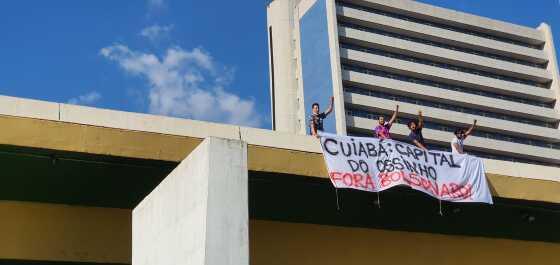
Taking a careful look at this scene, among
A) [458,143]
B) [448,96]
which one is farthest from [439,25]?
[458,143]

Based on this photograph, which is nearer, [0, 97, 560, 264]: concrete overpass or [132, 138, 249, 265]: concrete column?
[132, 138, 249, 265]: concrete column

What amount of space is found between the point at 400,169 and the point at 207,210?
4403mm

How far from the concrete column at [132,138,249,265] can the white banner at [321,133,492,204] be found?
9.72 ft

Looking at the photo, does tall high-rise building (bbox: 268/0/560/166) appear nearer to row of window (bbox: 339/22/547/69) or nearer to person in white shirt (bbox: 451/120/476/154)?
row of window (bbox: 339/22/547/69)

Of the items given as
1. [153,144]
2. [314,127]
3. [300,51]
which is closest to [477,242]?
[314,127]

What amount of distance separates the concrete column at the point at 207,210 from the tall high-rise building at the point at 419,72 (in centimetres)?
7155

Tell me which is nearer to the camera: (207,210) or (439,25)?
(207,210)

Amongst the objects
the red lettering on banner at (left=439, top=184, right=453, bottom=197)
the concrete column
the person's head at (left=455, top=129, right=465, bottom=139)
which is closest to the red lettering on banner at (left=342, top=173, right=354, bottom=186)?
the red lettering on banner at (left=439, top=184, right=453, bottom=197)

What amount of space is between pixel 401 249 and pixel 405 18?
82.5 m

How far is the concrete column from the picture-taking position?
782 cm

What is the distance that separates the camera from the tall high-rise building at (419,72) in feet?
283

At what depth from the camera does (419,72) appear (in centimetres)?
9006

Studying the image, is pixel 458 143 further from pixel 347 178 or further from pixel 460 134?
pixel 347 178

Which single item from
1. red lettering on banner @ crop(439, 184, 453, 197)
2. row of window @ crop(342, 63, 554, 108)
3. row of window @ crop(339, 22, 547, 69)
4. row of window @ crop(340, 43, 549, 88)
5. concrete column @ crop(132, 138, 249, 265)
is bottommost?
concrete column @ crop(132, 138, 249, 265)
